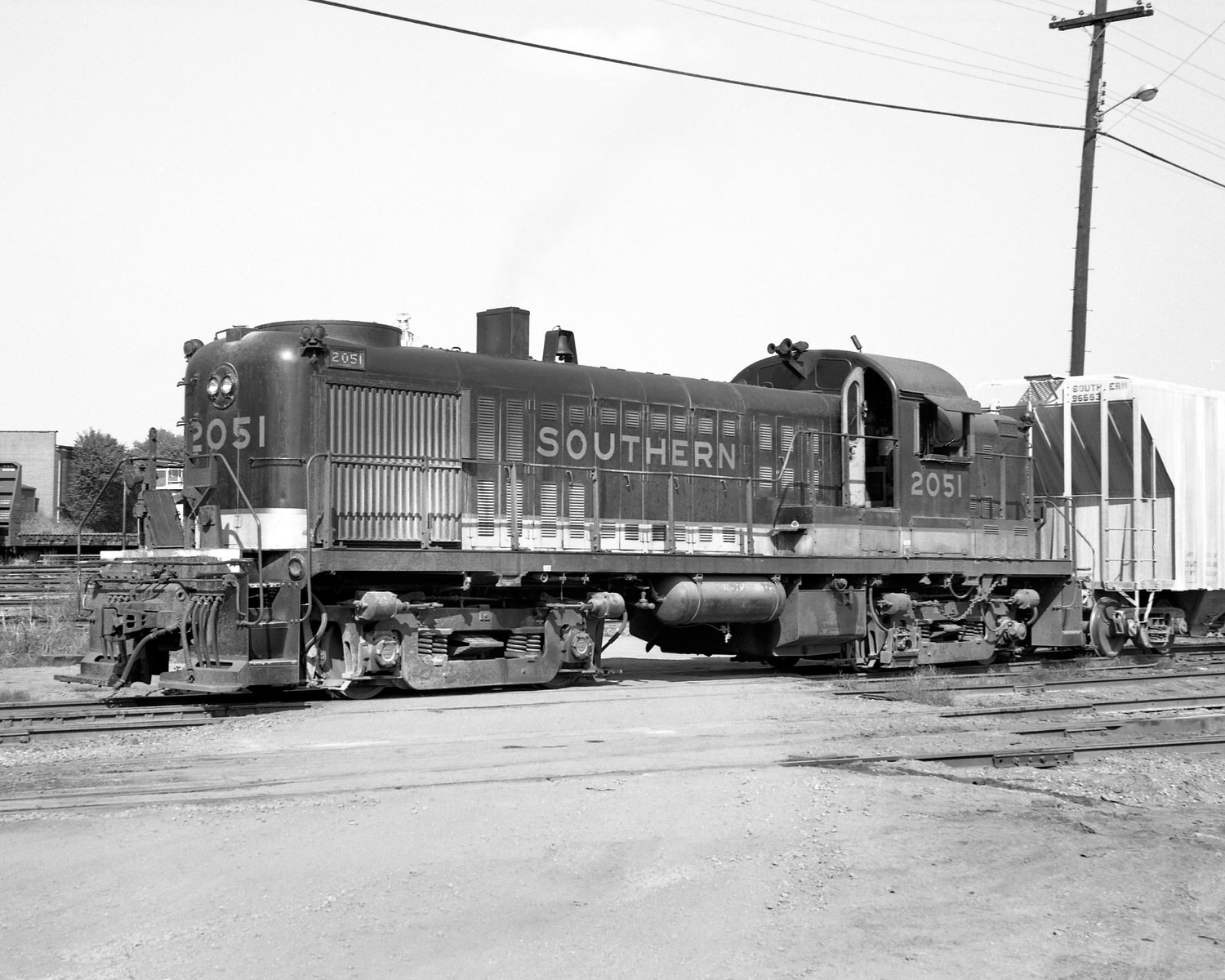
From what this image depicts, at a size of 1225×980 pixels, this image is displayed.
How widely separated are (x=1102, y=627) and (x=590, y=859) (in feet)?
47.4

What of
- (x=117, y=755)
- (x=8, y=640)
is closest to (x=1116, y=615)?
(x=117, y=755)

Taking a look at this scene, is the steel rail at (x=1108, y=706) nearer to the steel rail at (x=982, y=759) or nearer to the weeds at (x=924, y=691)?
the weeds at (x=924, y=691)

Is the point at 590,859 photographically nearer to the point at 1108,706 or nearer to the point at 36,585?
the point at 1108,706

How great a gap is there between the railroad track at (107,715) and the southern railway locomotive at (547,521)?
34cm

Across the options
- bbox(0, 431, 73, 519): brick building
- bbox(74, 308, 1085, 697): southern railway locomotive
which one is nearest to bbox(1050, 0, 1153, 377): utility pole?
bbox(74, 308, 1085, 697): southern railway locomotive

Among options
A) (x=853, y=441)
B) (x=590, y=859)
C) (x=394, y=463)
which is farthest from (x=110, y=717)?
(x=853, y=441)

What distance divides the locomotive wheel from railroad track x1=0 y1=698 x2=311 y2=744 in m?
12.1

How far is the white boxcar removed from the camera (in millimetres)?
18828

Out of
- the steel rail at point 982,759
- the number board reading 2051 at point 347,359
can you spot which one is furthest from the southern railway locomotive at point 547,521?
the steel rail at point 982,759

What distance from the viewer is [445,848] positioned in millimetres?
6527

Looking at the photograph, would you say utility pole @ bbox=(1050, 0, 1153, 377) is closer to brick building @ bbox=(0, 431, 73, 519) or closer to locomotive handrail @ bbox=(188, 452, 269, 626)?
locomotive handrail @ bbox=(188, 452, 269, 626)

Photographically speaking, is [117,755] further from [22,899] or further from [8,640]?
[8,640]

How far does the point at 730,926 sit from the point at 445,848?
1782 mm

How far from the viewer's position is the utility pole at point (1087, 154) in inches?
973
